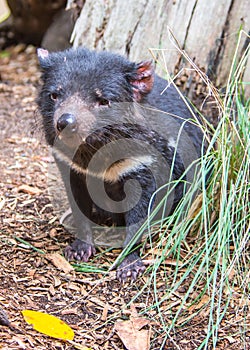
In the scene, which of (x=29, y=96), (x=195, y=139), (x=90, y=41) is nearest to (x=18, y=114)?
(x=29, y=96)

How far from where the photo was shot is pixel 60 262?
3537 mm

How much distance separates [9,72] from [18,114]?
1.29m

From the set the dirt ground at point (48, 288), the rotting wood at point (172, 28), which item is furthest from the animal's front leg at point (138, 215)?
the rotting wood at point (172, 28)

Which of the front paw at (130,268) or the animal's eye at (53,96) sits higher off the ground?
the animal's eye at (53,96)

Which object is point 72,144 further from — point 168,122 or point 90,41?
point 90,41

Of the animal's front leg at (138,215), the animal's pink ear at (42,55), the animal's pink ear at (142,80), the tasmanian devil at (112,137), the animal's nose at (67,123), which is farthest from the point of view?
the animal's front leg at (138,215)

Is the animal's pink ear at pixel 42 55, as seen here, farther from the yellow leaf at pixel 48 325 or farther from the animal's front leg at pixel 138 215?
the yellow leaf at pixel 48 325

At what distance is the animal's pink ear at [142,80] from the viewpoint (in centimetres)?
333

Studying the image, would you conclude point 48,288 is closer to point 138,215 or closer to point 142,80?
point 138,215

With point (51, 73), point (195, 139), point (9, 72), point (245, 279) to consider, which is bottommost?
point (9, 72)

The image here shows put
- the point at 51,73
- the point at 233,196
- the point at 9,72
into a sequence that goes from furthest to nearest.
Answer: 1. the point at 9,72
2. the point at 51,73
3. the point at 233,196

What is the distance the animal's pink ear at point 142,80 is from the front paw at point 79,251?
3.05 ft

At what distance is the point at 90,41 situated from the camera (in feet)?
15.3

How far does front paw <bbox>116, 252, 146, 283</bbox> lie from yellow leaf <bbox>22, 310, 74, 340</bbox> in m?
0.56
